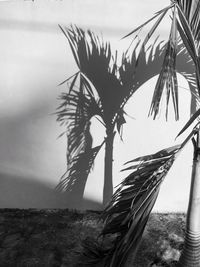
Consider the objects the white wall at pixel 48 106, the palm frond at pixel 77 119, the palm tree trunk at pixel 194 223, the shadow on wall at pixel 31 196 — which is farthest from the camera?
the shadow on wall at pixel 31 196

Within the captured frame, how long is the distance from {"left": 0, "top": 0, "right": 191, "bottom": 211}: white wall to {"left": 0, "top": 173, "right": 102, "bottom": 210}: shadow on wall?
10mm

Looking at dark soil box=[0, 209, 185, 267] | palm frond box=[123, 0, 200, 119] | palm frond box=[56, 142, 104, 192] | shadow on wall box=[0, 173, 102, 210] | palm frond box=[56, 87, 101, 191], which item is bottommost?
dark soil box=[0, 209, 185, 267]

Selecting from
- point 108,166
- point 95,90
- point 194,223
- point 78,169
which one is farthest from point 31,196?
point 194,223

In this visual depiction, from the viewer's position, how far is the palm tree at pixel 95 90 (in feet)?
8.57

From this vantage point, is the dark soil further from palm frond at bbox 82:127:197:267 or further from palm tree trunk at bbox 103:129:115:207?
palm frond at bbox 82:127:197:267

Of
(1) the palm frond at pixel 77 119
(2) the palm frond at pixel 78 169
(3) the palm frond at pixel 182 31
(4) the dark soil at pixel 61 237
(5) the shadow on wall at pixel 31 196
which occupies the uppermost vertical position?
(3) the palm frond at pixel 182 31

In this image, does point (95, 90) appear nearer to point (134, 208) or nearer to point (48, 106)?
point (48, 106)

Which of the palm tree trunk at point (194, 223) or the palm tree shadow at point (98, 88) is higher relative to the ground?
the palm tree shadow at point (98, 88)

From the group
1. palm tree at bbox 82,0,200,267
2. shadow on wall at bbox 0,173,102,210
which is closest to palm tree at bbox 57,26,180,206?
shadow on wall at bbox 0,173,102,210

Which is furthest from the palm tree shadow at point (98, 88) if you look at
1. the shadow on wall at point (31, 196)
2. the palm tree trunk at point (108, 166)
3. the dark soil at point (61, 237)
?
the dark soil at point (61, 237)

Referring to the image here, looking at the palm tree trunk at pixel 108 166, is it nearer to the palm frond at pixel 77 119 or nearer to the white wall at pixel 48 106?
the white wall at pixel 48 106

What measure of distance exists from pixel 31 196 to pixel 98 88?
4.36 ft

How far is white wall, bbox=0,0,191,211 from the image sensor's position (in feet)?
8.41

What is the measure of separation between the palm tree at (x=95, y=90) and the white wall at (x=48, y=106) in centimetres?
7
